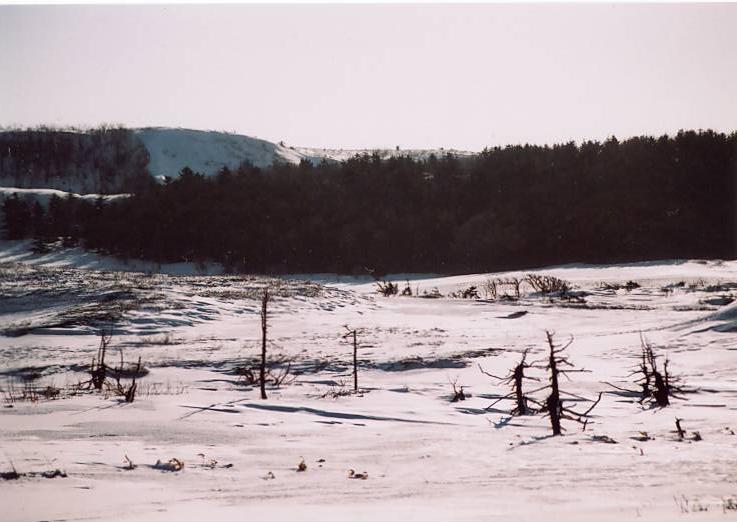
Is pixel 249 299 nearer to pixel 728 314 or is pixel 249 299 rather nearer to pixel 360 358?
pixel 360 358

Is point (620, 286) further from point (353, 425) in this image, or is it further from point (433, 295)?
point (353, 425)

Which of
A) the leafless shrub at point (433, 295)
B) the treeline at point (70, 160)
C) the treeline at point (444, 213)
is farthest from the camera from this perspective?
the treeline at point (70, 160)

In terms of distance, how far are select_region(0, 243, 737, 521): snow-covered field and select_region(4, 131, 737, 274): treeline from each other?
1428 centimetres

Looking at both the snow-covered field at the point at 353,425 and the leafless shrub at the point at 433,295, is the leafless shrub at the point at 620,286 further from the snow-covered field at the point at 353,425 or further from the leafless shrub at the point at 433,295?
the snow-covered field at the point at 353,425

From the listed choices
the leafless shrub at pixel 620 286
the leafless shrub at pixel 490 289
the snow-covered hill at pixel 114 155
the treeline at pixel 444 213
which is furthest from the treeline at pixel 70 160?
the leafless shrub at pixel 620 286

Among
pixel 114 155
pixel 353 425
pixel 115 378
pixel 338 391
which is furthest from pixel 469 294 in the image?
pixel 114 155

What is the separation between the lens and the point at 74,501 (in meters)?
3.54

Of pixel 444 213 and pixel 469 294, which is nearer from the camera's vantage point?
pixel 469 294

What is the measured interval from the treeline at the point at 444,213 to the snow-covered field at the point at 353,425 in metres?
14.3

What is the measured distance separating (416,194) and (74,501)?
28.3 meters

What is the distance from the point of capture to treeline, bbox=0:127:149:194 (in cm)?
4878

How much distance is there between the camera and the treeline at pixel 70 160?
48.8m

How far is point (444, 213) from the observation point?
29781 mm

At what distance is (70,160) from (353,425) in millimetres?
50401
